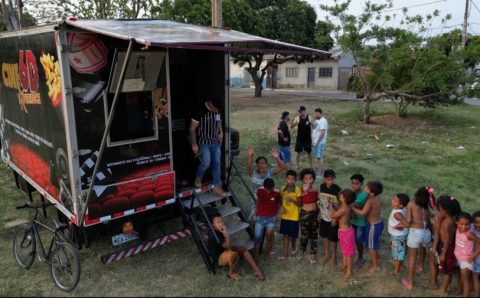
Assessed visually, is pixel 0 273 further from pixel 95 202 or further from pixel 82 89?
pixel 82 89

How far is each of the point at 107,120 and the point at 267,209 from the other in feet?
7.38

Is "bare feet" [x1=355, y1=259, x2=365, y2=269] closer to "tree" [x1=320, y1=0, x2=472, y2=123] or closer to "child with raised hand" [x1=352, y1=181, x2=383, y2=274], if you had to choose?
"child with raised hand" [x1=352, y1=181, x2=383, y2=274]

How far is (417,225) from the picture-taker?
439 centimetres

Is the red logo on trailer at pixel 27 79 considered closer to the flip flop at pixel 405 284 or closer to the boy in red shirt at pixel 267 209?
the boy in red shirt at pixel 267 209

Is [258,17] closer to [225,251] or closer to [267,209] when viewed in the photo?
[267,209]

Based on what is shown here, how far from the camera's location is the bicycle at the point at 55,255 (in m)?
4.43

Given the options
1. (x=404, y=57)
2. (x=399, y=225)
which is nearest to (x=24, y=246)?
(x=399, y=225)

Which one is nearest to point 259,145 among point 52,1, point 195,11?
point 195,11

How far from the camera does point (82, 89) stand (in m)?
4.48

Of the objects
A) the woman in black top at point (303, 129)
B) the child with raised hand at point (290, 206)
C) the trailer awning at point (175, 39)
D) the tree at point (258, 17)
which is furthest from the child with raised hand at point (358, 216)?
the tree at point (258, 17)

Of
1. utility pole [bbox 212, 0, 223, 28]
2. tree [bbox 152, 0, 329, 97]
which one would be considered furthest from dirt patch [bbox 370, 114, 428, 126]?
utility pole [bbox 212, 0, 223, 28]

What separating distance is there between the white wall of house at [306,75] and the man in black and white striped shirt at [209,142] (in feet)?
105

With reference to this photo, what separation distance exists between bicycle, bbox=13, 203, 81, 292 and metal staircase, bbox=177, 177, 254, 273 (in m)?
1.43

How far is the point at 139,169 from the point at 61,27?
6.19ft
